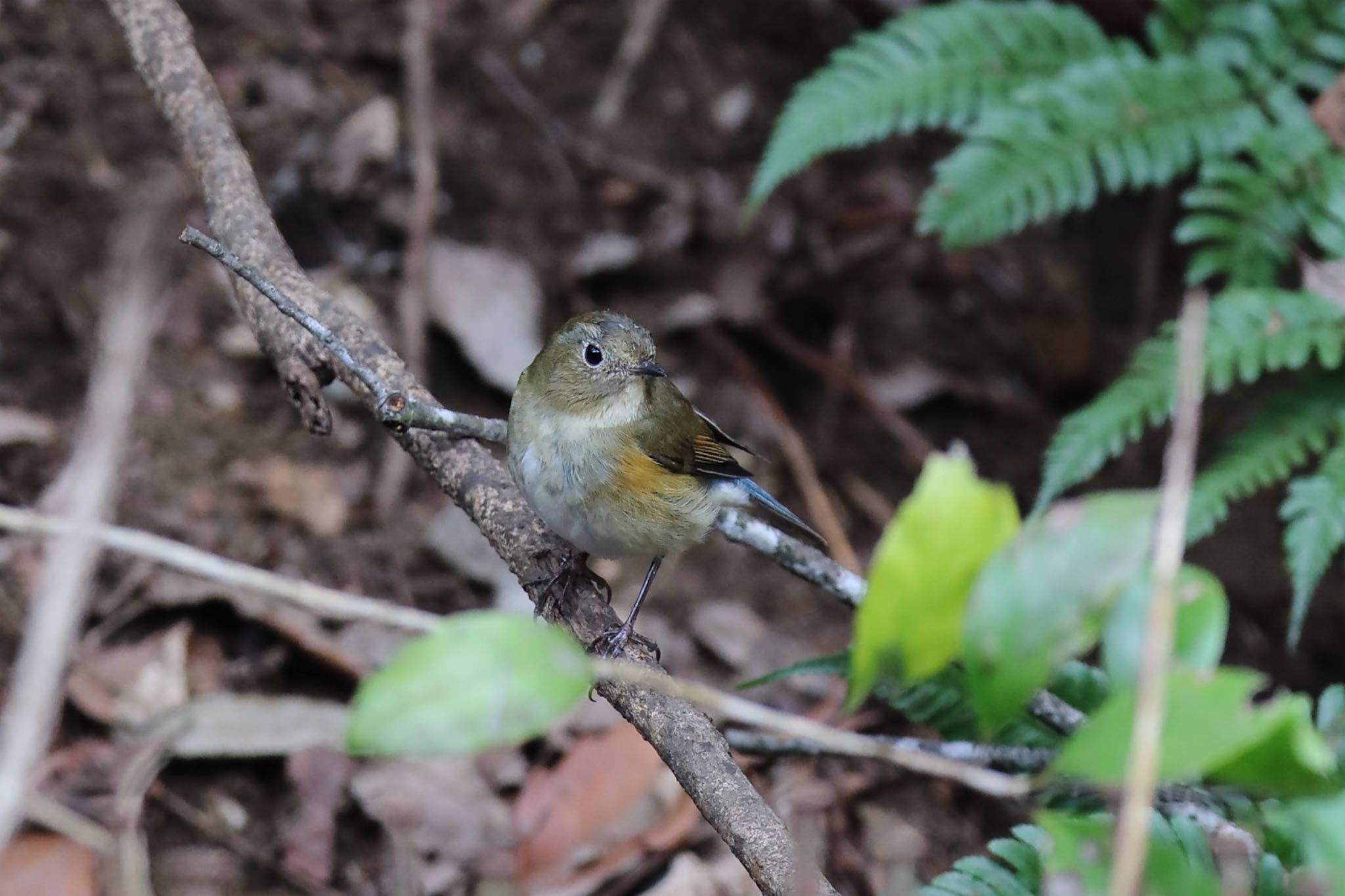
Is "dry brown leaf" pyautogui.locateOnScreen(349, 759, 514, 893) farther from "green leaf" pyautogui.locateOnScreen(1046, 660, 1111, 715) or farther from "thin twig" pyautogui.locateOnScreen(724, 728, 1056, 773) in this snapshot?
"green leaf" pyautogui.locateOnScreen(1046, 660, 1111, 715)

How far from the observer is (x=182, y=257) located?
4395 mm

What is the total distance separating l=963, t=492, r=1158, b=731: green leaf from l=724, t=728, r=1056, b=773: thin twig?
133 cm

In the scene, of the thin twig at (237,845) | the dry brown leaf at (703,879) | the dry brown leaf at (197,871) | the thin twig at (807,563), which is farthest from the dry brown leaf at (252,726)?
the thin twig at (807,563)

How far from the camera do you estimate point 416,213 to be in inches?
191

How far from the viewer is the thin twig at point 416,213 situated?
4441 millimetres

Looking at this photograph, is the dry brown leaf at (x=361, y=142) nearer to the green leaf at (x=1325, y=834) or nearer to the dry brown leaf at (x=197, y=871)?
the dry brown leaf at (x=197, y=871)

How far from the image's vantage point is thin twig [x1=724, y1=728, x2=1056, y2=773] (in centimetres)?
248

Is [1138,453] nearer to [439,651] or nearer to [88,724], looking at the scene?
[88,724]

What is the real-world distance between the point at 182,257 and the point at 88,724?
1848 mm

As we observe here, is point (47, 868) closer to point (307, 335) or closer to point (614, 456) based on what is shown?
point (307, 335)

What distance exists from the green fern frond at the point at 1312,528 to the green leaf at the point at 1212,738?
2.54 m

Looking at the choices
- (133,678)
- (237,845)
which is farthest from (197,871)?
(133,678)

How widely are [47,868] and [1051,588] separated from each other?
110 inches

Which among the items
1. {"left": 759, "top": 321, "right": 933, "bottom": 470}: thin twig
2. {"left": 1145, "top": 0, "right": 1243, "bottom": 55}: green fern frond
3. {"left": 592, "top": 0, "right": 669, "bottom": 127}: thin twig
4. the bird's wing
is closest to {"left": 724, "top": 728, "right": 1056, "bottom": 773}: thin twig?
the bird's wing
